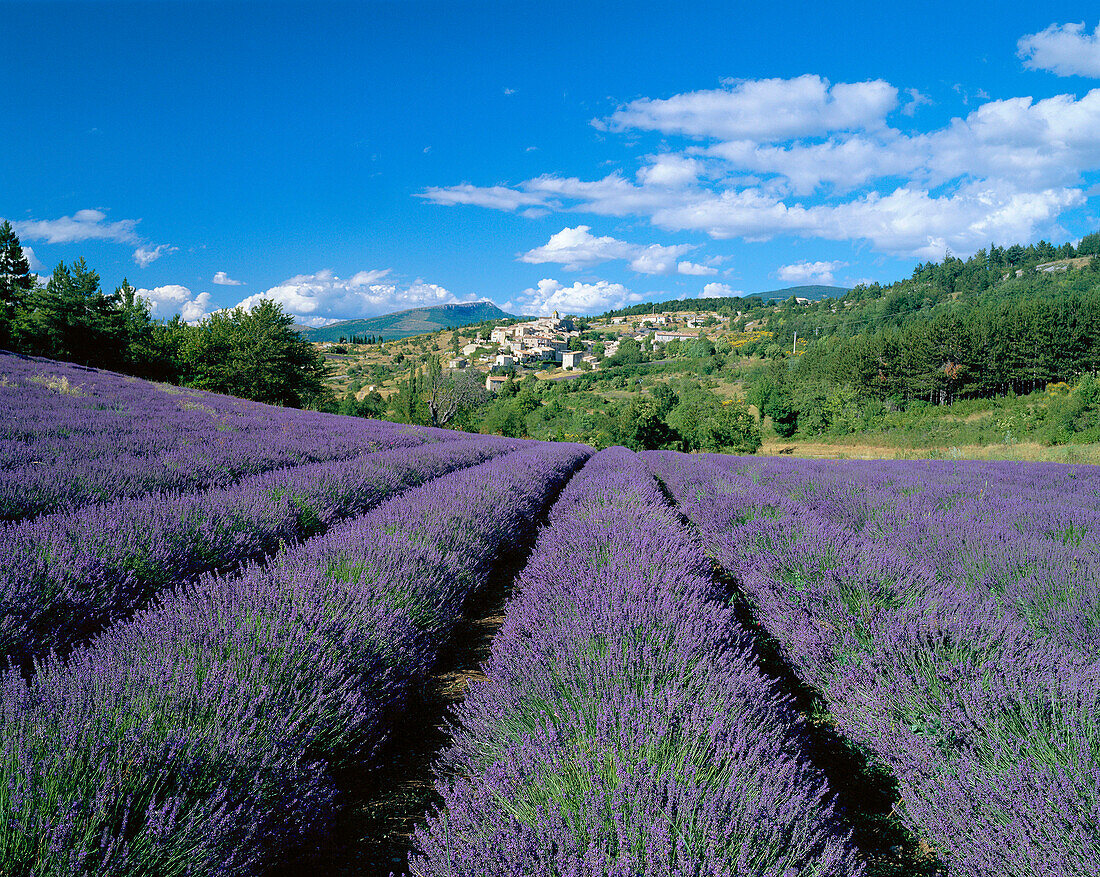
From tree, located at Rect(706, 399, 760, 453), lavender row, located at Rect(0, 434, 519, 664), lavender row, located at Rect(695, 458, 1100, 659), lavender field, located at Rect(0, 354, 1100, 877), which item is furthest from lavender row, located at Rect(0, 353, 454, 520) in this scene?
tree, located at Rect(706, 399, 760, 453)

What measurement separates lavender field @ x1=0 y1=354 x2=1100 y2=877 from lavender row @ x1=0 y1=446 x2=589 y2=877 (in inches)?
0.4

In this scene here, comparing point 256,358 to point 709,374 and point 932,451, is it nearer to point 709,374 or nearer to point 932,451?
point 932,451

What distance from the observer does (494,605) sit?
4.02 meters

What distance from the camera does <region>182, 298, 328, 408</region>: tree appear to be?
2461 cm

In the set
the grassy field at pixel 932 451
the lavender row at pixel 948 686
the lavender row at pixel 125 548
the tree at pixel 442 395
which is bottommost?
the grassy field at pixel 932 451

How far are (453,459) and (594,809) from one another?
680cm

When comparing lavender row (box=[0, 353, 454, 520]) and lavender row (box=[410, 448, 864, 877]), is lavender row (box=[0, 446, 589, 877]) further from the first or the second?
lavender row (box=[0, 353, 454, 520])

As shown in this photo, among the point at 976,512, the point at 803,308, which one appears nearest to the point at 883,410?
the point at 976,512

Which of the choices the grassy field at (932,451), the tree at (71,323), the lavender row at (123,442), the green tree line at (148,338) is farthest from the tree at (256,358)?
the grassy field at (932,451)

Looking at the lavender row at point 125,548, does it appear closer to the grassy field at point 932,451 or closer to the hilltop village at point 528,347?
the grassy field at point 932,451

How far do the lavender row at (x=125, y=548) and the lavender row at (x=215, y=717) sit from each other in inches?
14.6

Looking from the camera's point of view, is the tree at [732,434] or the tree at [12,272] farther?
the tree at [732,434]

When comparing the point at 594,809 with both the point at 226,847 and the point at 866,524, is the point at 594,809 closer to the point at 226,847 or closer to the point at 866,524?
the point at 226,847

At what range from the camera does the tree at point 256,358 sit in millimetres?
24609
